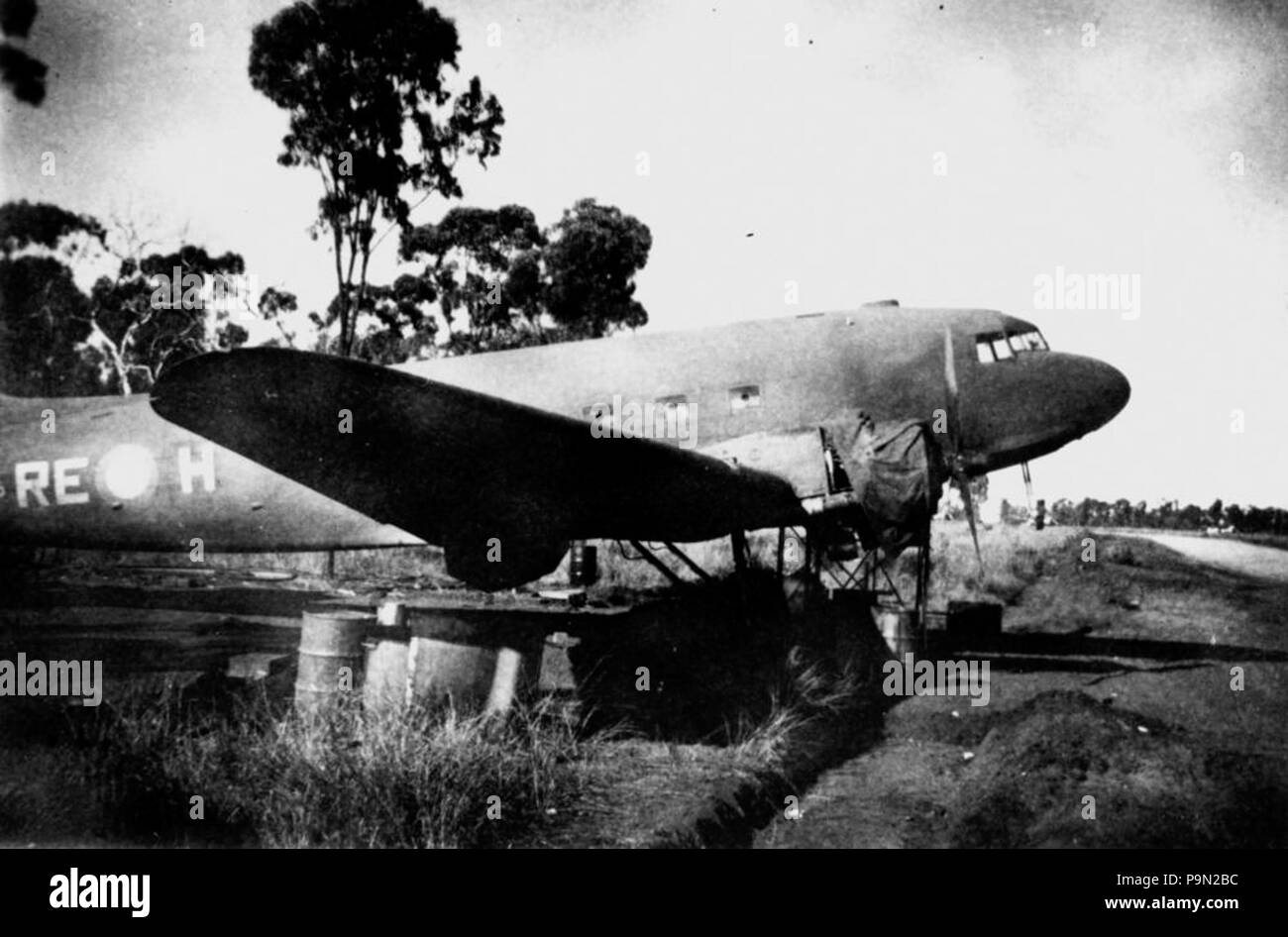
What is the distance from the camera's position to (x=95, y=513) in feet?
29.9

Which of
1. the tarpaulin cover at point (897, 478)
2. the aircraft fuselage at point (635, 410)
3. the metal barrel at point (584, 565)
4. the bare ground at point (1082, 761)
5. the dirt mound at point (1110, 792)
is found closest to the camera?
the dirt mound at point (1110, 792)

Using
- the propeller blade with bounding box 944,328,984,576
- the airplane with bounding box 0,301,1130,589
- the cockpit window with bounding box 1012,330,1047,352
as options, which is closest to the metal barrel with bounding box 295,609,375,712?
the airplane with bounding box 0,301,1130,589

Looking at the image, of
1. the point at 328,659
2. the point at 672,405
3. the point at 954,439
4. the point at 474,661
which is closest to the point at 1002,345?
the point at 954,439

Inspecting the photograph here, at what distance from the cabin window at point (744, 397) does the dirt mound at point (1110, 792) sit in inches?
167

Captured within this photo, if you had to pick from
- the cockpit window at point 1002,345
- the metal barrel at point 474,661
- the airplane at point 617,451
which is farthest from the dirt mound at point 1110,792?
the cockpit window at point 1002,345

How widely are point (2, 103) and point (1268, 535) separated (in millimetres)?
36905

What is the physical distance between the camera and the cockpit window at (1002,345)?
968 cm

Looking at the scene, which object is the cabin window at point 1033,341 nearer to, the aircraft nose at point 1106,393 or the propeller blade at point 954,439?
the aircraft nose at point 1106,393

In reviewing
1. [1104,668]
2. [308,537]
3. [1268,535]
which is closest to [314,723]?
[308,537]

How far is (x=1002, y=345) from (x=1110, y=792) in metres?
6.16

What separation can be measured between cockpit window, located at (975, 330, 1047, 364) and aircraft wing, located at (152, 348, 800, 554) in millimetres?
3377

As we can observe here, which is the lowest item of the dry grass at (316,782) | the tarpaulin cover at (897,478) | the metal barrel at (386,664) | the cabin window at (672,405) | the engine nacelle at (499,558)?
the dry grass at (316,782)

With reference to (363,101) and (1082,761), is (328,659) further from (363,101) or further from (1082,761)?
(363,101)

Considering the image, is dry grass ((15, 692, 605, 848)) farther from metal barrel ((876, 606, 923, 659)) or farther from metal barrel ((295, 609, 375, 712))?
metal barrel ((876, 606, 923, 659))
